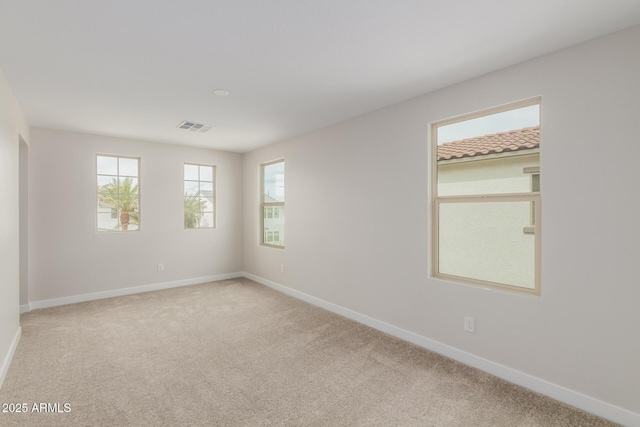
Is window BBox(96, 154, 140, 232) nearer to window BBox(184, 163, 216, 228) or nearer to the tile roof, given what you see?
window BBox(184, 163, 216, 228)

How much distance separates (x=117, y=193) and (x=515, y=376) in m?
5.29

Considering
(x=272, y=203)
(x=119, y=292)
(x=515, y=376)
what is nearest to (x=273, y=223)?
(x=272, y=203)

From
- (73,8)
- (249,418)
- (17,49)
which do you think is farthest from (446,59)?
(17,49)

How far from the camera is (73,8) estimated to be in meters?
1.73

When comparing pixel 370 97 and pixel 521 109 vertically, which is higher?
pixel 370 97

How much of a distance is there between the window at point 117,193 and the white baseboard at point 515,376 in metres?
3.53

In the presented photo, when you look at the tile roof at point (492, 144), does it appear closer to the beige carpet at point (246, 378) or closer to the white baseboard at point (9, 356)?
the beige carpet at point (246, 378)

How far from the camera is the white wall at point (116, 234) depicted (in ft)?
13.8

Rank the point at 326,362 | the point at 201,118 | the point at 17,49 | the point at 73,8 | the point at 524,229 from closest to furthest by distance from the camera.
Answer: the point at 73,8
the point at 17,49
the point at 524,229
the point at 326,362
the point at 201,118

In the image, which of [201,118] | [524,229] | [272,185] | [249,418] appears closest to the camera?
[249,418]

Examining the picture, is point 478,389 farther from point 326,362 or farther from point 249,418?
point 249,418

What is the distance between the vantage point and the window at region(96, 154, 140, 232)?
15.4ft

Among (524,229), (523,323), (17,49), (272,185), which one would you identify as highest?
(17,49)

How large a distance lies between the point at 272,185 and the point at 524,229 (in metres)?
3.81
